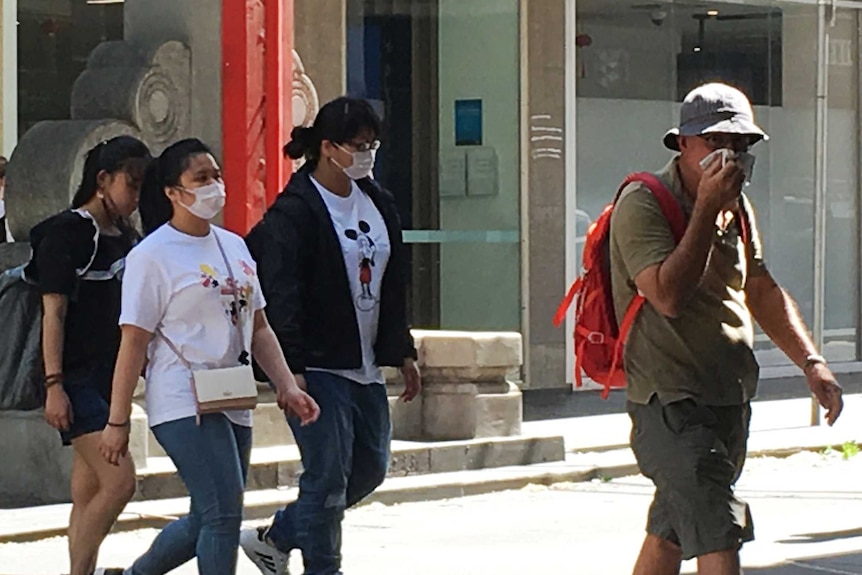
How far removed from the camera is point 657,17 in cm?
1834

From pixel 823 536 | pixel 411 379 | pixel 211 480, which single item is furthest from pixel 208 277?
pixel 823 536

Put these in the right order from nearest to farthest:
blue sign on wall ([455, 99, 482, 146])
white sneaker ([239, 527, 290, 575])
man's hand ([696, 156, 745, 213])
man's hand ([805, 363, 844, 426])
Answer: man's hand ([696, 156, 745, 213])
man's hand ([805, 363, 844, 426])
white sneaker ([239, 527, 290, 575])
blue sign on wall ([455, 99, 482, 146])

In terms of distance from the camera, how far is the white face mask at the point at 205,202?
21.4ft

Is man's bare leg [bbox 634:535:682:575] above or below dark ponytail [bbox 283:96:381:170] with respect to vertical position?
below

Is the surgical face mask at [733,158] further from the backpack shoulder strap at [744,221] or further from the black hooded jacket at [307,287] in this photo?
the black hooded jacket at [307,287]

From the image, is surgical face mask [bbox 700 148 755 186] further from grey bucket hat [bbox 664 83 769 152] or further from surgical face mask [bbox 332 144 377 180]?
surgical face mask [bbox 332 144 377 180]

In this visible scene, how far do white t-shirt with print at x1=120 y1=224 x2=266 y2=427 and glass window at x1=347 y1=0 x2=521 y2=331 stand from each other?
10.7 meters

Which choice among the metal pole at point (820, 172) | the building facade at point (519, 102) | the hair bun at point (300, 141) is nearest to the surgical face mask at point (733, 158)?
the hair bun at point (300, 141)

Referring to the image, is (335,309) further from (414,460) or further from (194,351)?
(414,460)

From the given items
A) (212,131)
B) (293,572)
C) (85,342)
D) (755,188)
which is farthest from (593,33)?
(85,342)

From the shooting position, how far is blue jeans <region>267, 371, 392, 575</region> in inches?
274

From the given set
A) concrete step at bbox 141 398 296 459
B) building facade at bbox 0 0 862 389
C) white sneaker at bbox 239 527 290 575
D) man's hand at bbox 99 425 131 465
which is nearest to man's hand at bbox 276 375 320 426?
man's hand at bbox 99 425 131 465

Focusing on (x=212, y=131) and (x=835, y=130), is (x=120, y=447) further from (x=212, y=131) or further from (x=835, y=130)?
(x=835, y=130)

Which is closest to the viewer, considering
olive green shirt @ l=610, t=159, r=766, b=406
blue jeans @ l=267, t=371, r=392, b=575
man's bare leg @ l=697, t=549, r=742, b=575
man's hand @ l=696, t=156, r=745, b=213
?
man's hand @ l=696, t=156, r=745, b=213
